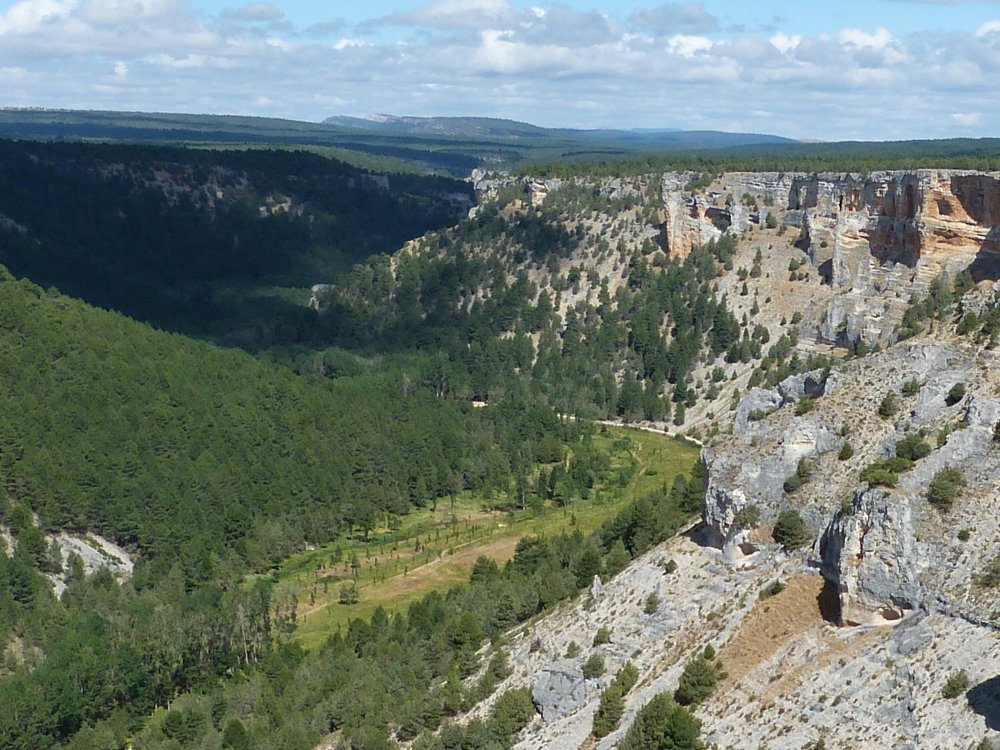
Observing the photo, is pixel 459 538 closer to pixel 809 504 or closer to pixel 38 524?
pixel 38 524

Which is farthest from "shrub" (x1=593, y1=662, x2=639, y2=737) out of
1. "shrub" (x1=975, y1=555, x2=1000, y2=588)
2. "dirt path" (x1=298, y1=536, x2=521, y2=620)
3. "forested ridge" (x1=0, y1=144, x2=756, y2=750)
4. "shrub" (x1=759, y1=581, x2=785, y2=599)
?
"dirt path" (x1=298, y1=536, x2=521, y2=620)

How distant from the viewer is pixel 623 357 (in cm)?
14962

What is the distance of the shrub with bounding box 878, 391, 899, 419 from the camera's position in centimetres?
5919

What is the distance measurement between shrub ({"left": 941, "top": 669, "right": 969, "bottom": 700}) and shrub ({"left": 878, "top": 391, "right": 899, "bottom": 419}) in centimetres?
1640

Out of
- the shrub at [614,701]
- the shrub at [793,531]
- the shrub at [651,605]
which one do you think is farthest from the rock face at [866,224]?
the shrub at [614,701]

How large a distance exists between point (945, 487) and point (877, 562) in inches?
173

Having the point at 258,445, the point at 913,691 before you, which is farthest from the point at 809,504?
the point at 258,445

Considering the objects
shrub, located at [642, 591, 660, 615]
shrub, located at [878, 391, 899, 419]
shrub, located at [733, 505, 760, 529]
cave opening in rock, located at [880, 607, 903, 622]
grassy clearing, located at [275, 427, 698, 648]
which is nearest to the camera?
cave opening in rock, located at [880, 607, 903, 622]

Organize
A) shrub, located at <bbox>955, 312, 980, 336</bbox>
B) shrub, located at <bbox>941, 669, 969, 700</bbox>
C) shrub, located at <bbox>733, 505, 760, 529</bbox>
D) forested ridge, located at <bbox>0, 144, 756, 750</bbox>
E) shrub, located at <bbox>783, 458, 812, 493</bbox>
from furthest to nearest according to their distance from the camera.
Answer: forested ridge, located at <bbox>0, 144, 756, 750</bbox> → shrub, located at <bbox>955, 312, 980, 336</bbox> → shrub, located at <bbox>783, 458, 812, 493</bbox> → shrub, located at <bbox>733, 505, 760, 529</bbox> → shrub, located at <bbox>941, 669, 969, 700</bbox>

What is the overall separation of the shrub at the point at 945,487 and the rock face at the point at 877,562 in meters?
1.72

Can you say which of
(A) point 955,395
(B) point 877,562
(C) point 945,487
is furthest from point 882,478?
(A) point 955,395

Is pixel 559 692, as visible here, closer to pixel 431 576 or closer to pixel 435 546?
pixel 431 576

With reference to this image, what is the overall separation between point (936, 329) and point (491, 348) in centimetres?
9099

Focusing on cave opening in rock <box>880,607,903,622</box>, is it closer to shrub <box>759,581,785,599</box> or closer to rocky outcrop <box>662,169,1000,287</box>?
shrub <box>759,581,785,599</box>
